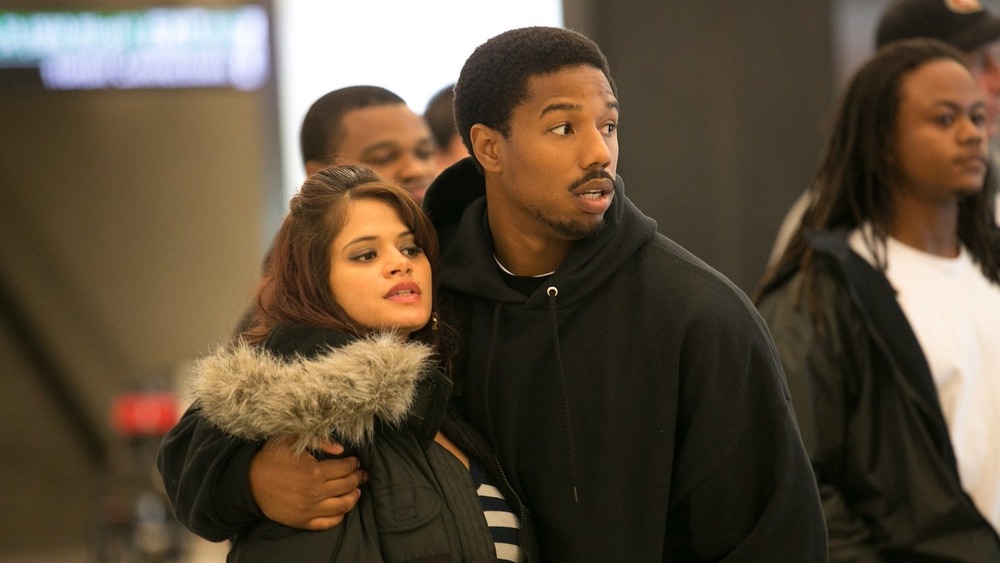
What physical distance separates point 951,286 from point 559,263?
1323 mm

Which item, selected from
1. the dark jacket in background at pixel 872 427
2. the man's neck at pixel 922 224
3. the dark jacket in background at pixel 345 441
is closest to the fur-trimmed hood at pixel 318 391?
the dark jacket in background at pixel 345 441

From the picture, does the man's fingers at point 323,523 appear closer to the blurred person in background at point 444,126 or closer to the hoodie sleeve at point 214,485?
the hoodie sleeve at point 214,485

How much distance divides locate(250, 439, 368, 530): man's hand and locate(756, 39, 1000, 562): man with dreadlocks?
1312 mm

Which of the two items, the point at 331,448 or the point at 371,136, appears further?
the point at 371,136

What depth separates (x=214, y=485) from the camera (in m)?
2.16

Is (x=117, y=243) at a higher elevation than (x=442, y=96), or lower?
lower

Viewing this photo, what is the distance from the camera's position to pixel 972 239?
332 centimetres

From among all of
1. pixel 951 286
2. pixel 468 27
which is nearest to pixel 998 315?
pixel 951 286

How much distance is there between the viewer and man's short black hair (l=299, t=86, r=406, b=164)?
3088mm

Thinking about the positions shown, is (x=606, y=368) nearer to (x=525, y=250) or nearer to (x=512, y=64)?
(x=525, y=250)

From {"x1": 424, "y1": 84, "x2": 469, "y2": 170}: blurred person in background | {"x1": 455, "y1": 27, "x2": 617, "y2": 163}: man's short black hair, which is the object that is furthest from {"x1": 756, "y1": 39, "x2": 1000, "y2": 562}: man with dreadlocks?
{"x1": 424, "y1": 84, "x2": 469, "y2": 170}: blurred person in background

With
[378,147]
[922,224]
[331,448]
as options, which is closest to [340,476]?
[331,448]

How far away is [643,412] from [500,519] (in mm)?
325

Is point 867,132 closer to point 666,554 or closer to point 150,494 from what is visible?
point 666,554
